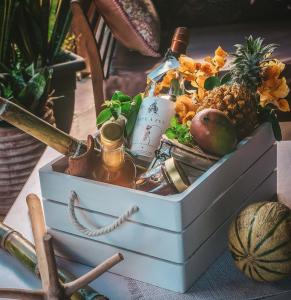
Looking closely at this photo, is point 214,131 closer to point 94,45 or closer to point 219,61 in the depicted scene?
point 219,61

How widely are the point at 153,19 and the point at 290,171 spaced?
4.61 ft

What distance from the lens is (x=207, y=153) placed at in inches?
41.4

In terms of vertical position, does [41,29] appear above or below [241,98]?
below

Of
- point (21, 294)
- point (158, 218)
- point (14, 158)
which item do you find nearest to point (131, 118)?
point (158, 218)

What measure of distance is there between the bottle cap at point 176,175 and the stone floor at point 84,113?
233 centimetres

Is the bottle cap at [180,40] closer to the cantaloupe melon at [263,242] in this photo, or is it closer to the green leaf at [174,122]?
the green leaf at [174,122]

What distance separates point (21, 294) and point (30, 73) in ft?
5.68

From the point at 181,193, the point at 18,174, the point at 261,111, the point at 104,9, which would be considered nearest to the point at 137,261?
the point at 181,193

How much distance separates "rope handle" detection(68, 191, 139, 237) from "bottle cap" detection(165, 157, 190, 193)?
3.1 inches

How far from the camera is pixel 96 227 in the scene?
1.02 meters

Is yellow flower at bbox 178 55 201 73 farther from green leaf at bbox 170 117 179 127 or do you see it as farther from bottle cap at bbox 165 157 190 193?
bottle cap at bbox 165 157 190 193

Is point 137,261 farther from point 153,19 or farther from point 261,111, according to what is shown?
point 153,19

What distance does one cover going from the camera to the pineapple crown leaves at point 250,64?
1242 mm

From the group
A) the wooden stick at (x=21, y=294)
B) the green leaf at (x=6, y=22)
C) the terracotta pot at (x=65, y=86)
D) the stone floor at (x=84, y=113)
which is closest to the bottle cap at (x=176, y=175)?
the wooden stick at (x=21, y=294)
